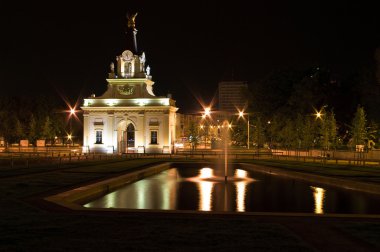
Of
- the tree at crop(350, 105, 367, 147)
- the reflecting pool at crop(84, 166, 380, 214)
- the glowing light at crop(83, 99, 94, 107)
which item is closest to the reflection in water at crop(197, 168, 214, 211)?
the reflecting pool at crop(84, 166, 380, 214)

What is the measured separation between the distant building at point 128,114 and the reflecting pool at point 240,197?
1629 inches

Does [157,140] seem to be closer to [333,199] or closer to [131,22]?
[131,22]

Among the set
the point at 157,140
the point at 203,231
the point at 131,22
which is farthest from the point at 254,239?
the point at 131,22

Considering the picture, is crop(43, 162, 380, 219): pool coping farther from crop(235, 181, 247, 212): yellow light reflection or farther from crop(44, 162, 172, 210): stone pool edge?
crop(235, 181, 247, 212): yellow light reflection

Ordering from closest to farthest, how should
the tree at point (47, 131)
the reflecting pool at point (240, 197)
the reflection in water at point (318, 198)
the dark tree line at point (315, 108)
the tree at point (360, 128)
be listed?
the reflection in water at point (318, 198) < the reflecting pool at point (240, 197) < the tree at point (360, 128) < the dark tree line at point (315, 108) < the tree at point (47, 131)

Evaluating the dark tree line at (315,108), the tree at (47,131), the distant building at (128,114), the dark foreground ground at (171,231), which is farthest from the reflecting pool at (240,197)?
the tree at (47,131)

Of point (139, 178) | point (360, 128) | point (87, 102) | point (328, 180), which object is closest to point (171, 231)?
point (328, 180)

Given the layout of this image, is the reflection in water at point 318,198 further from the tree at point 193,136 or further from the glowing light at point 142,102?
the tree at point 193,136

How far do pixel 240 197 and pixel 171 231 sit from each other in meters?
10.5

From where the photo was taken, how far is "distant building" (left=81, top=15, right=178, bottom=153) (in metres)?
71.3

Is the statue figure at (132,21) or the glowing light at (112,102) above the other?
the statue figure at (132,21)

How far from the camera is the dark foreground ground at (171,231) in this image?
1132 centimetres

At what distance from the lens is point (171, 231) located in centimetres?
1282

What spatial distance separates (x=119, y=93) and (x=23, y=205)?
2254 inches
